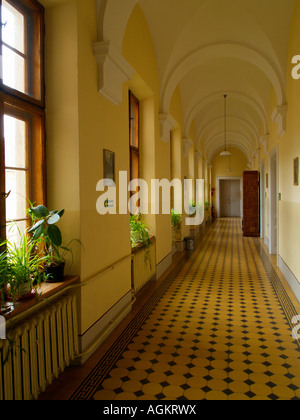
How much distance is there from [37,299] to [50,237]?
0.58 meters

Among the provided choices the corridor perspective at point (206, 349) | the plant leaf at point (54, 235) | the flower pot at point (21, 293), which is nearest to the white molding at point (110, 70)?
the plant leaf at point (54, 235)

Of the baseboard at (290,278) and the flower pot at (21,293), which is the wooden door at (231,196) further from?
the flower pot at (21,293)

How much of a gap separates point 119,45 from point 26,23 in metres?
1.50

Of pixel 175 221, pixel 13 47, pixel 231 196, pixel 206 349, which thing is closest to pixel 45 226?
pixel 13 47

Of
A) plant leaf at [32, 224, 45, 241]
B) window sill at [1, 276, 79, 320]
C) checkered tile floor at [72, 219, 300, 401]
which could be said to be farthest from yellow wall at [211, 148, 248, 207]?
plant leaf at [32, 224, 45, 241]

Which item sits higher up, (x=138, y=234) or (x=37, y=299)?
(x=138, y=234)

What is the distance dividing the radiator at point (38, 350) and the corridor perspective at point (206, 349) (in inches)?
13.7

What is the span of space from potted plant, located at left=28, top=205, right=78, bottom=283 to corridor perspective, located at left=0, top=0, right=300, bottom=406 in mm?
18

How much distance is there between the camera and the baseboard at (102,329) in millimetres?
3760

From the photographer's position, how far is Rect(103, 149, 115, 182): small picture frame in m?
4.45

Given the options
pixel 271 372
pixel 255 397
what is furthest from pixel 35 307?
pixel 271 372

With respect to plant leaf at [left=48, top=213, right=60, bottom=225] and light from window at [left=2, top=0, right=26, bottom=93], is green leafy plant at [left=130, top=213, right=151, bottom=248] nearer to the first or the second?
plant leaf at [left=48, top=213, right=60, bottom=225]

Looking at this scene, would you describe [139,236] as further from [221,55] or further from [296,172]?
[221,55]

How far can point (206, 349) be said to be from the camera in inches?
162
